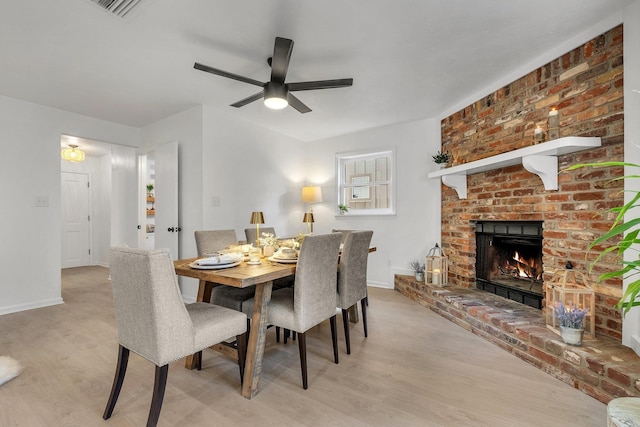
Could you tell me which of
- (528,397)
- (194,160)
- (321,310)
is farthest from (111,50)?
(528,397)

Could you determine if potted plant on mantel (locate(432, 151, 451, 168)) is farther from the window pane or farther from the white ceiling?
the window pane

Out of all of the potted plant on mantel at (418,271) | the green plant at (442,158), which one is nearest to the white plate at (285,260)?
the potted plant on mantel at (418,271)

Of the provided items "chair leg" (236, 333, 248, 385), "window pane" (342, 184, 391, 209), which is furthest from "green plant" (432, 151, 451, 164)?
"chair leg" (236, 333, 248, 385)

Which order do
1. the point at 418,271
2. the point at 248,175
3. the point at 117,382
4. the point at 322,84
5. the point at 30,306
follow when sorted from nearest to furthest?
the point at 117,382 → the point at 322,84 → the point at 30,306 → the point at 418,271 → the point at 248,175

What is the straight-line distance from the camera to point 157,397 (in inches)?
56.2

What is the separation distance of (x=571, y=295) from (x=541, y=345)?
424 mm

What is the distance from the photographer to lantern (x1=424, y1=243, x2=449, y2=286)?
3.68 metres

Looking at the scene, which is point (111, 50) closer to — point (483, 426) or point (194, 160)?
point (194, 160)

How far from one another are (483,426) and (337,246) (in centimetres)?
126

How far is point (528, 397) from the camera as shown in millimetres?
1799

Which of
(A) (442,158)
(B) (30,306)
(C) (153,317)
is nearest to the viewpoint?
(C) (153,317)

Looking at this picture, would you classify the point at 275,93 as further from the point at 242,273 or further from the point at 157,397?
the point at 157,397

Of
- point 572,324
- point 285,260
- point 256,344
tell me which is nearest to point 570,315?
point 572,324

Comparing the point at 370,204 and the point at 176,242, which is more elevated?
the point at 370,204
